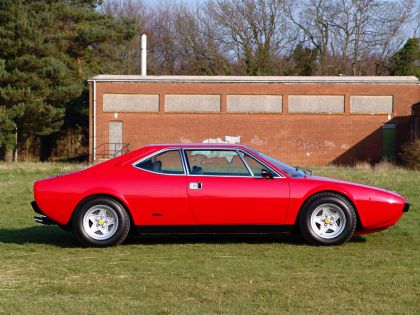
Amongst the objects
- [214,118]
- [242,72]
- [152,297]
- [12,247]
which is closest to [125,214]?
[12,247]

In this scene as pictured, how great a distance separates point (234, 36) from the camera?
2320 inches

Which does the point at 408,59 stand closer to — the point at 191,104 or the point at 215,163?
the point at 191,104

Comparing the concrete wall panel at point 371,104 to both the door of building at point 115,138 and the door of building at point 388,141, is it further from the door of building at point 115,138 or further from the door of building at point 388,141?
the door of building at point 115,138

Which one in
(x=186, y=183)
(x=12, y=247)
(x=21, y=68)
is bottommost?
(x=12, y=247)

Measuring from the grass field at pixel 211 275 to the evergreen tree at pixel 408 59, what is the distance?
1986 inches

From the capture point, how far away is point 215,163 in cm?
958

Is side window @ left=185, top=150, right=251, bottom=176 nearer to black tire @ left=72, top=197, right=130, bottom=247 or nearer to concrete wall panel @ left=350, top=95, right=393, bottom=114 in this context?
black tire @ left=72, top=197, right=130, bottom=247

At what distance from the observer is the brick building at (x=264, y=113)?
1736 inches

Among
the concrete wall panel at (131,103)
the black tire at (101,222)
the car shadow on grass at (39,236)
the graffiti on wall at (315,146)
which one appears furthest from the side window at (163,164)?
the graffiti on wall at (315,146)

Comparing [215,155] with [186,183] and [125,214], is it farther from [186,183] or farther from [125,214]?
[125,214]

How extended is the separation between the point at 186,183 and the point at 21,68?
1492 inches

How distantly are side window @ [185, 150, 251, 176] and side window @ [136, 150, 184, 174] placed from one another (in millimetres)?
151

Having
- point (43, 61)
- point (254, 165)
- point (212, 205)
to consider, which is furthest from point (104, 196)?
point (43, 61)

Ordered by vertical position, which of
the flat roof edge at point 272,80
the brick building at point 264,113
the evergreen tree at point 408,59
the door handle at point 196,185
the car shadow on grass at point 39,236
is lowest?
the car shadow on grass at point 39,236
